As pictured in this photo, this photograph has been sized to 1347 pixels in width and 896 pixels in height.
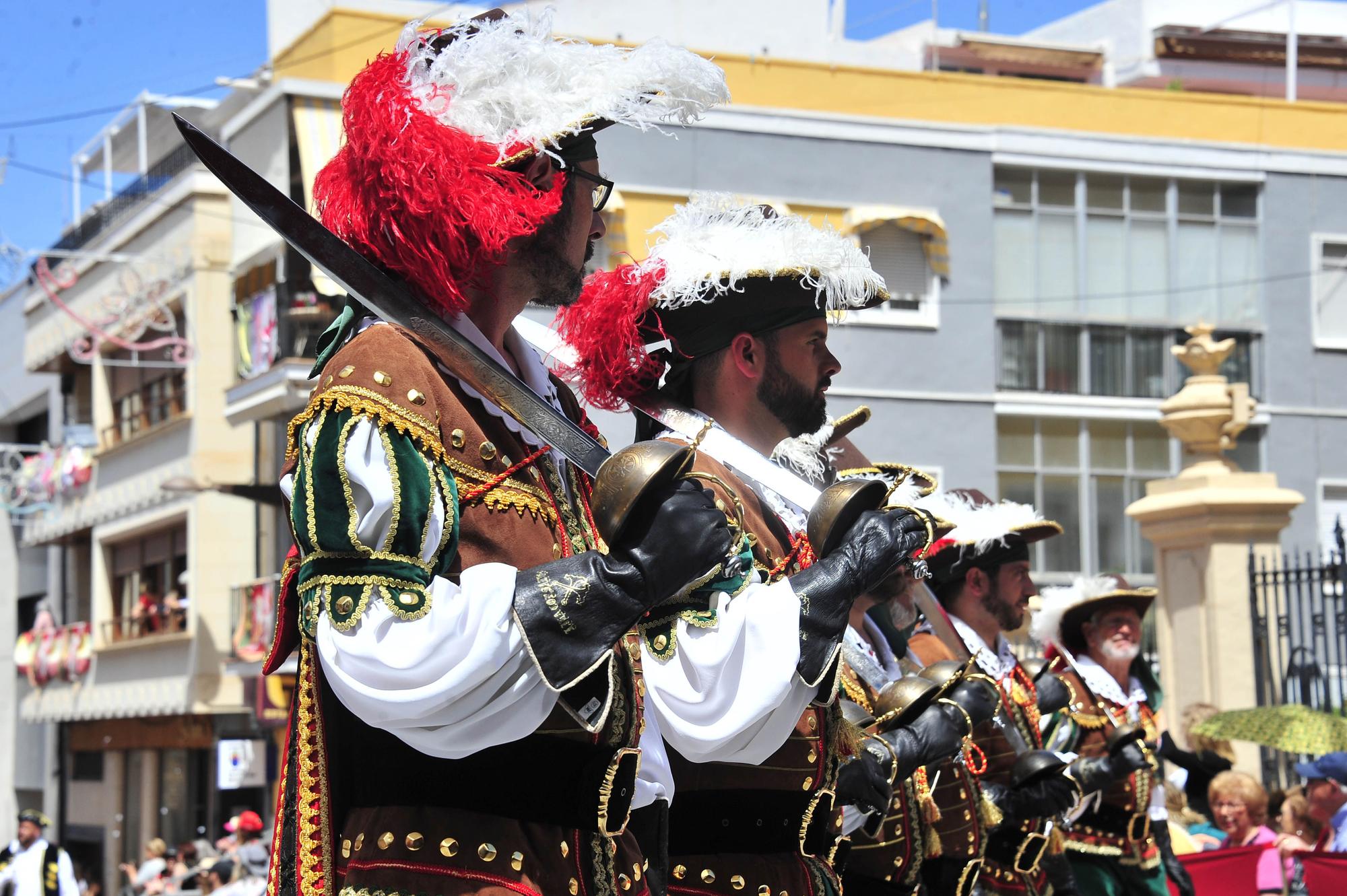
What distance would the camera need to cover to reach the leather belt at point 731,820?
3.47m

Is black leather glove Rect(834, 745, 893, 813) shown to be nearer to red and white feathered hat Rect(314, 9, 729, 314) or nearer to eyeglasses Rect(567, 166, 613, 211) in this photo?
eyeglasses Rect(567, 166, 613, 211)

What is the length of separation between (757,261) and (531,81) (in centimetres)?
108

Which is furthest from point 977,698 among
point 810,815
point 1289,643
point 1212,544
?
point 1212,544

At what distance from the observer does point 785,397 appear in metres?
3.87

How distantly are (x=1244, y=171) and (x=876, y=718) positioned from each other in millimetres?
20704

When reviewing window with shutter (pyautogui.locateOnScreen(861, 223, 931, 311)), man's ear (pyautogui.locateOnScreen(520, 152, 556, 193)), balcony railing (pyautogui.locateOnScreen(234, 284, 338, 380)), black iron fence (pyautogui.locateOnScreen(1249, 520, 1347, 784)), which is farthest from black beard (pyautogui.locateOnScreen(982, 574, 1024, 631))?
window with shutter (pyautogui.locateOnScreen(861, 223, 931, 311))

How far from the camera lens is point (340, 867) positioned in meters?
2.60

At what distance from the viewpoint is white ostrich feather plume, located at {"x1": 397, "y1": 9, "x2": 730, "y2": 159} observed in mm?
2852

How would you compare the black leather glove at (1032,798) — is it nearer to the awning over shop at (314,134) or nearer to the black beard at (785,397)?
the black beard at (785,397)

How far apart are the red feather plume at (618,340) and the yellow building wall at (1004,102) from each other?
17.8 m

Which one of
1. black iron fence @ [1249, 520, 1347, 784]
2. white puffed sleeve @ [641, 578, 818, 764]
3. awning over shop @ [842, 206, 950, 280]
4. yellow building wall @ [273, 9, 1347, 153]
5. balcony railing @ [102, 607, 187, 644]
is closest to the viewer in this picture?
white puffed sleeve @ [641, 578, 818, 764]

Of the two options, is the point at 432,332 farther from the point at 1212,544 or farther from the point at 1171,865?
the point at 1212,544

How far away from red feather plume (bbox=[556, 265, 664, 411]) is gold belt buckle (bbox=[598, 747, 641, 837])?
149cm

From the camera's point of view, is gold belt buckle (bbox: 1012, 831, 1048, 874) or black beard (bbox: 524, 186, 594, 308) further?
gold belt buckle (bbox: 1012, 831, 1048, 874)
